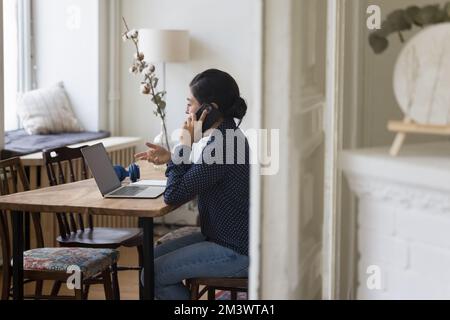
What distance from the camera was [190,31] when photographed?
6477 mm

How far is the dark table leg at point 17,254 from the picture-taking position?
337 cm

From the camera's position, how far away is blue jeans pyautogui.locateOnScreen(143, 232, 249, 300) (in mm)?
3264

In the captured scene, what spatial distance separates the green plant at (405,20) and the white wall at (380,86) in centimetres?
3

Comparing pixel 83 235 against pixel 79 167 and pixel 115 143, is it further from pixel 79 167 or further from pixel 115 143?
pixel 115 143

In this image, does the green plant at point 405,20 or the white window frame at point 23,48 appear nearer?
the green plant at point 405,20

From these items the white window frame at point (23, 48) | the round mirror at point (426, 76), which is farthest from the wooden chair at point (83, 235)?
the round mirror at point (426, 76)

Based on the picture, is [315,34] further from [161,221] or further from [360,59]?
[161,221]

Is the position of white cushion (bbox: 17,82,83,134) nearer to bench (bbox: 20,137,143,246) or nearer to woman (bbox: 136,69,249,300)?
bench (bbox: 20,137,143,246)

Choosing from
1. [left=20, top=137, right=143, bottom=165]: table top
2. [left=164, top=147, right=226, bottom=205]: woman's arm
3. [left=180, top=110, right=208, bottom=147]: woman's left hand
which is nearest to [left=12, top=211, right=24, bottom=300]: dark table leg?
[left=164, top=147, right=226, bottom=205]: woman's arm

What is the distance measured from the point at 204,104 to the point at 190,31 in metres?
3.11

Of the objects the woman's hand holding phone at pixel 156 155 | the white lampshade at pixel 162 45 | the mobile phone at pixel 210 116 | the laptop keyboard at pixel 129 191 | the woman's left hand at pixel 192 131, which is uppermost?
the white lampshade at pixel 162 45

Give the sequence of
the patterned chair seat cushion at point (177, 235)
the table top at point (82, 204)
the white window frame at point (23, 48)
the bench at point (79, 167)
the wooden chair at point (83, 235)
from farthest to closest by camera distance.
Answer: the white window frame at point (23, 48), the bench at point (79, 167), the wooden chair at point (83, 235), the patterned chair seat cushion at point (177, 235), the table top at point (82, 204)

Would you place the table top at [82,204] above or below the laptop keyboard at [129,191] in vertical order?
below

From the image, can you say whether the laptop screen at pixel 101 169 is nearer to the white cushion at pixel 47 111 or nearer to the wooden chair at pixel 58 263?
the wooden chair at pixel 58 263
